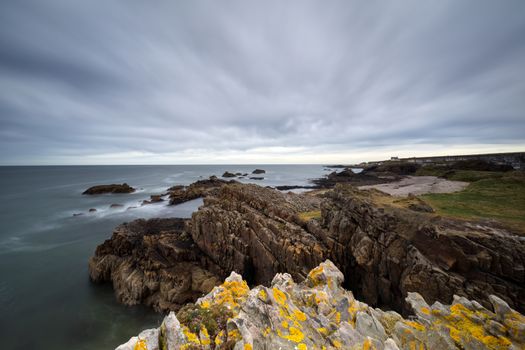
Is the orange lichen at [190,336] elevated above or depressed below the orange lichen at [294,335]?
above

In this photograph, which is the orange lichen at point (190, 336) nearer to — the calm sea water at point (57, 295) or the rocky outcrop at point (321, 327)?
the rocky outcrop at point (321, 327)

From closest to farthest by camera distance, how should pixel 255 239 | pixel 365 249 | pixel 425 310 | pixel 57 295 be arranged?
pixel 425 310
pixel 365 249
pixel 255 239
pixel 57 295

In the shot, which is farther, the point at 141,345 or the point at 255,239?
the point at 255,239

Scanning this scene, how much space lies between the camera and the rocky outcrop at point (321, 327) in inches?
174

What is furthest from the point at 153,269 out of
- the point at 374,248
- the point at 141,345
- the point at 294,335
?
the point at 374,248

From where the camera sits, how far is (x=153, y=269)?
15.2 m

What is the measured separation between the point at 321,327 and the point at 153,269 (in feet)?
47.5

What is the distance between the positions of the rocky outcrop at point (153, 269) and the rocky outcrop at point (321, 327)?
31.9 feet

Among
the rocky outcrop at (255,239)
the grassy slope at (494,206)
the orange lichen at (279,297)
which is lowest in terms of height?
the rocky outcrop at (255,239)

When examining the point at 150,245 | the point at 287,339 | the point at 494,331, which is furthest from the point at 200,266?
the point at 494,331

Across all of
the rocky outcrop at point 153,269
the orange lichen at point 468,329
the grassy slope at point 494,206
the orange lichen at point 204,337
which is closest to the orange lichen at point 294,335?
the orange lichen at point 204,337

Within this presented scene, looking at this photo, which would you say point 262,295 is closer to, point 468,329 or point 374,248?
point 468,329

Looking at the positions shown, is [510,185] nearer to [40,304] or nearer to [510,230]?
[510,230]

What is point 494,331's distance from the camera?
4.84m
